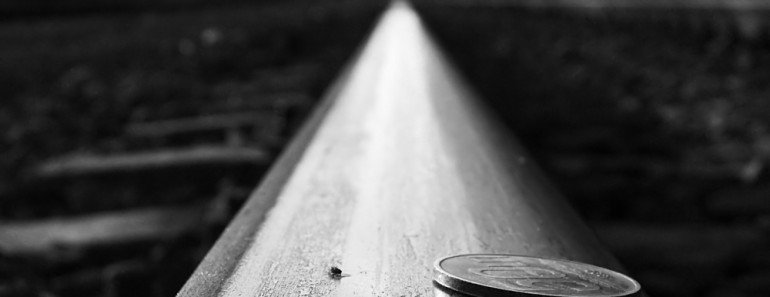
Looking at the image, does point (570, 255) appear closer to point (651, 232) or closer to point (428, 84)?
point (428, 84)

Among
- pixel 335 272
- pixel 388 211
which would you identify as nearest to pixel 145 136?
pixel 388 211

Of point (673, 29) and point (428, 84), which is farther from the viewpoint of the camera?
point (673, 29)

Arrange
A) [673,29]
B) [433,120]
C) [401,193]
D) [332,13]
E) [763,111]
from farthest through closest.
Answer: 1. [332,13]
2. [673,29]
3. [763,111]
4. [433,120]
5. [401,193]

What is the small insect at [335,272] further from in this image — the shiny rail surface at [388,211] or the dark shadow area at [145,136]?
the dark shadow area at [145,136]

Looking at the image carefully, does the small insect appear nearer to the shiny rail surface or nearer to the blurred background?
the shiny rail surface

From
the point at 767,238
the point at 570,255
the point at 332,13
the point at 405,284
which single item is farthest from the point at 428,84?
the point at 332,13

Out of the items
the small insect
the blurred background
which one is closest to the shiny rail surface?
the small insect

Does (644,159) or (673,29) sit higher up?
(673,29)

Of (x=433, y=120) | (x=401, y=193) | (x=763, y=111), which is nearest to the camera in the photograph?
(x=401, y=193)
